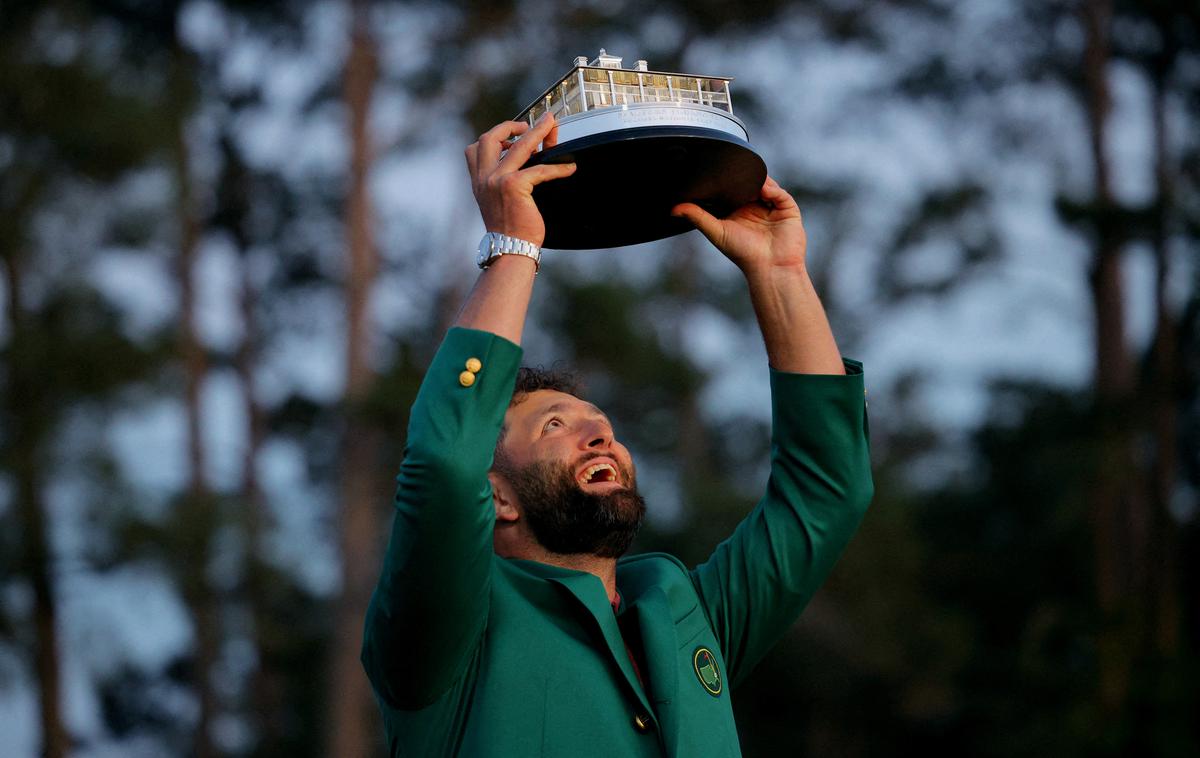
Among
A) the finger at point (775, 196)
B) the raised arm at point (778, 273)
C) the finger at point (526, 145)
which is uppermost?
the finger at point (526, 145)

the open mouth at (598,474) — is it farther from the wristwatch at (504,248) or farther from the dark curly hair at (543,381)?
the wristwatch at (504,248)

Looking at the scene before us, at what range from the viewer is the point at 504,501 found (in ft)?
9.16

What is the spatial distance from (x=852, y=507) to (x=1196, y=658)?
40.3ft

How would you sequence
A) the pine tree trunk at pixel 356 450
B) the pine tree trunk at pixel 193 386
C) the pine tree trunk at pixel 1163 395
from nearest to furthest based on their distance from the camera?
the pine tree trunk at pixel 356 450 → the pine tree trunk at pixel 1163 395 → the pine tree trunk at pixel 193 386

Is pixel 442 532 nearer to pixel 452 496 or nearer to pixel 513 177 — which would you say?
pixel 452 496

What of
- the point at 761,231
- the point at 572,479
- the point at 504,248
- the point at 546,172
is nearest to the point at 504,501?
the point at 572,479

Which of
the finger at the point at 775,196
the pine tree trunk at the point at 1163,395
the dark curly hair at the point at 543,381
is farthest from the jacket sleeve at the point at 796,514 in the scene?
the pine tree trunk at the point at 1163,395

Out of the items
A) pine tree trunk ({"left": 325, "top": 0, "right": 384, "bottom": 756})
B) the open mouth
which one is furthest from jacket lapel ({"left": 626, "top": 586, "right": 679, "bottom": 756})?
pine tree trunk ({"left": 325, "top": 0, "right": 384, "bottom": 756})

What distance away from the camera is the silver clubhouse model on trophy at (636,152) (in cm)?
261

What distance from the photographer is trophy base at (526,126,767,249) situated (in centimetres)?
261

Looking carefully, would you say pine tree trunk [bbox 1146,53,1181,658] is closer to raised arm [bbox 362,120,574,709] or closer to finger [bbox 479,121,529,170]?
finger [bbox 479,121,529,170]

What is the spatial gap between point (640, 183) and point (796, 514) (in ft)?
2.48

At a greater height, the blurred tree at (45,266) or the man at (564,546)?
the blurred tree at (45,266)

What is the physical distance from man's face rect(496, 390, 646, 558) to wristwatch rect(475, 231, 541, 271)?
16.6 inches
